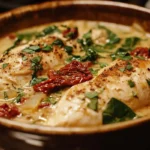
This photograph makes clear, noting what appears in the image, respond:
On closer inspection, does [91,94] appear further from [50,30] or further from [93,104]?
[50,30]

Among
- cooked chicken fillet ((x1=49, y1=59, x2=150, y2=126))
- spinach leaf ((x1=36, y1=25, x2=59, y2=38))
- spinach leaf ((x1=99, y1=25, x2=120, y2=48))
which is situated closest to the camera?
cooked chicken fillet ((x1=49, y1=59, x2=150, y2=126))

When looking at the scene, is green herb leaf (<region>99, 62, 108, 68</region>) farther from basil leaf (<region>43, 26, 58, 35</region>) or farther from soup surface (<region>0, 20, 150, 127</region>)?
basil leaf (<region>43, 26, 58, 35</region>)

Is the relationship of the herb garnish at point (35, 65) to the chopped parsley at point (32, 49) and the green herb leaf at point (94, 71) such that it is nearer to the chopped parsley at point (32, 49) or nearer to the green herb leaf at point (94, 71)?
the chopped parsley at point (32, 49)

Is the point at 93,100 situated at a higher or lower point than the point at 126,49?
lower

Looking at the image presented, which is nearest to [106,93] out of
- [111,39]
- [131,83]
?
[131,83]

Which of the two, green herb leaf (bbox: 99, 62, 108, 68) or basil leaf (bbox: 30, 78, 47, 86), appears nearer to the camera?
basil leaf (bbox: 30, 78, 47, 86)

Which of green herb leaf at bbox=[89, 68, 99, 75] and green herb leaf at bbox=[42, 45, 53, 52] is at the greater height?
green herb leaf at bbox=[42, 45, 53, 52]

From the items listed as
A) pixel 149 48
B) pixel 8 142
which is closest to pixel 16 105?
pixel 8 142

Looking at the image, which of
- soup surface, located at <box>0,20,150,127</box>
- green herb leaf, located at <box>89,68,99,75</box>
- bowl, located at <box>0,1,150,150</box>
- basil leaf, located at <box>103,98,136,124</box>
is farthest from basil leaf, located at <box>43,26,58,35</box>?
bowl, located at <box>0,1,150,150</box>
